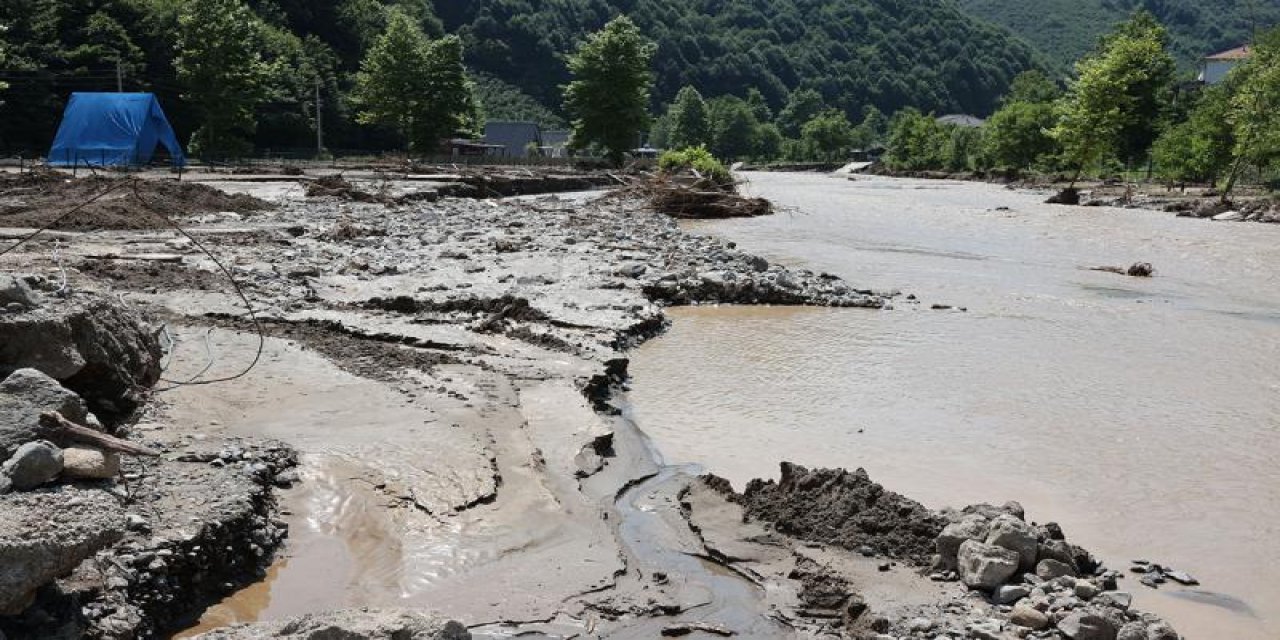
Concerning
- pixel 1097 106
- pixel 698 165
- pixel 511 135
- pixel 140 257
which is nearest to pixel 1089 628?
pixel 140 257

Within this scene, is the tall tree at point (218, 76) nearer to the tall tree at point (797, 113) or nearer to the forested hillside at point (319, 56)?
the forested hillside at point (319, 56)

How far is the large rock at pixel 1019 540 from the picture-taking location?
5.01 metres

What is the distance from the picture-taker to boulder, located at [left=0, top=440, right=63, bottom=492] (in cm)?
415

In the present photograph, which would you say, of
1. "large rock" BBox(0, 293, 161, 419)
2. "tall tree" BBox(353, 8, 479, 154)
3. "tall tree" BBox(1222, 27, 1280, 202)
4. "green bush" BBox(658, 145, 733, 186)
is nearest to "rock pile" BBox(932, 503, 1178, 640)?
"large rock" BBox(0, 293, 161, 419)

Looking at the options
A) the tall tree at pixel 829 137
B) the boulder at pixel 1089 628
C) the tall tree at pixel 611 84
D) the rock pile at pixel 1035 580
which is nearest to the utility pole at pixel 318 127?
the tall tree at pixel 611 84

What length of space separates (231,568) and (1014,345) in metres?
10.4

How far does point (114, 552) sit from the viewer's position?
441 centimetres

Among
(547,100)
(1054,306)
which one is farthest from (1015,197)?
(547,100)

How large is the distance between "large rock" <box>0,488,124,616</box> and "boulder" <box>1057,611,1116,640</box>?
4.24 metres

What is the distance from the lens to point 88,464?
15.0 feet

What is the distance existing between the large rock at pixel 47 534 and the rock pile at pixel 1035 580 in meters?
3.90

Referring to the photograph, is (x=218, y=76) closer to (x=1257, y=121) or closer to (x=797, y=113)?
(x=1257, y=121)

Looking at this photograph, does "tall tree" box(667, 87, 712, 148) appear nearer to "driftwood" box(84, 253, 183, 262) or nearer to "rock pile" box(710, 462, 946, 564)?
"driftwood" box(84, 253, 183, 262)

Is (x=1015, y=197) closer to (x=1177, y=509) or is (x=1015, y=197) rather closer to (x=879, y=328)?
(x=879, y=328)
